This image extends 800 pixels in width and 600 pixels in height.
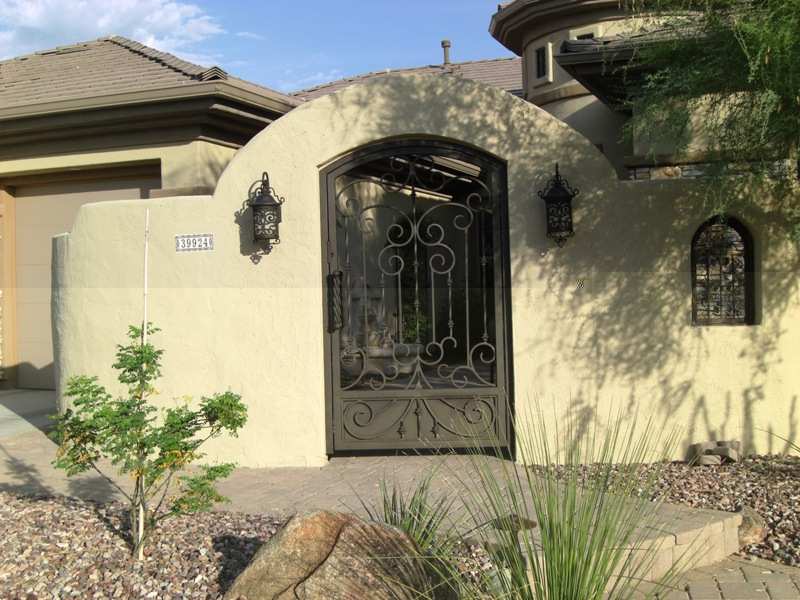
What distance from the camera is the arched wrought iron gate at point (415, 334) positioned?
7.13 m

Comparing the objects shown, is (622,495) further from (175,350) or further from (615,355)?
(175,350)

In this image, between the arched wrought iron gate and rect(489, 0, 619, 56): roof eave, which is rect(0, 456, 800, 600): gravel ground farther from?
rect(489, 0, 619, 56): roof eave

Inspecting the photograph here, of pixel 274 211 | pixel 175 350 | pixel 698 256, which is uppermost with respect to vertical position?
pixel 274 211

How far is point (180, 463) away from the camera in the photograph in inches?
181

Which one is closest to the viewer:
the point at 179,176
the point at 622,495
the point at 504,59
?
the point at 622,495

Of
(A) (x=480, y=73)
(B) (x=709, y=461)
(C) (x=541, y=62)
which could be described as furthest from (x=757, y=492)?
(A) (x=480, y=73)

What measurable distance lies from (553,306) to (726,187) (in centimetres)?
165

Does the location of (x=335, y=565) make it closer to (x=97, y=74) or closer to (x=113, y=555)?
(x=113, y=555)

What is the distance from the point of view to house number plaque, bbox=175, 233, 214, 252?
289 inches

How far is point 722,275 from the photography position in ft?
23.0

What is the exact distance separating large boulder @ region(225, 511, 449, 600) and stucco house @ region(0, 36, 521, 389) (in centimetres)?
481

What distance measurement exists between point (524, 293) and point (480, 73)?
35.0ft

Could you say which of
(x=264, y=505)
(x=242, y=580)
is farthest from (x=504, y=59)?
(x=242, y=580)

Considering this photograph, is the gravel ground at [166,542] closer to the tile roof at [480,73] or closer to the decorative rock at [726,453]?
the decorative rock at [726,453]
